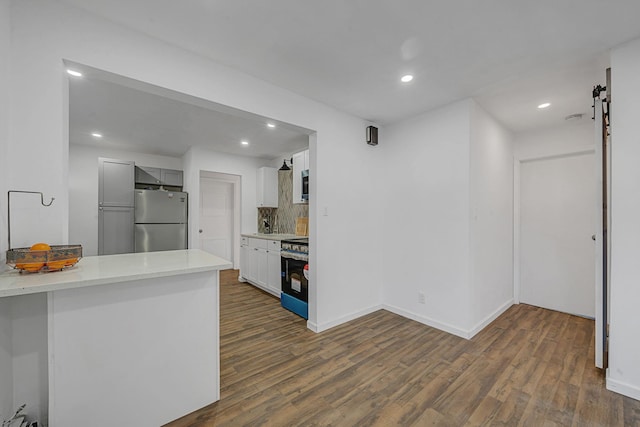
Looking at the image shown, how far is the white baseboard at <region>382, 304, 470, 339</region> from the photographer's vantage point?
8.79 ft

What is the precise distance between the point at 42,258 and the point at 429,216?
315cm

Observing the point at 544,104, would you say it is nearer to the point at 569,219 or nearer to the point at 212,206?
the point at 569,219

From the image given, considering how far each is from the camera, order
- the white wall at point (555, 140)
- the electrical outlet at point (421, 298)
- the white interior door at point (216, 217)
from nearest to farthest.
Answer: the electrical outlet at point (421, 298), the white wall at point (555, 140), the white interior door at point (216, 217)

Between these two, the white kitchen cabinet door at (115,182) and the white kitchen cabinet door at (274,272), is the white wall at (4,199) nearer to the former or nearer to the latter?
the white kitchen cabinet door at (274,272)

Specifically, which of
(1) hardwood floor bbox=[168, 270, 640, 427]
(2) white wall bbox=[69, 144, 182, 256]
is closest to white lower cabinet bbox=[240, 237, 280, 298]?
(1) hardwood floor bbox=[168, 270, 640, 427]

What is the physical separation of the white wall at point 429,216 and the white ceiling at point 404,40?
503mm

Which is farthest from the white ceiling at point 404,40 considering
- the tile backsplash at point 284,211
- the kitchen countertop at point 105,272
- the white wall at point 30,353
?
the tile backsplash at point 284,211

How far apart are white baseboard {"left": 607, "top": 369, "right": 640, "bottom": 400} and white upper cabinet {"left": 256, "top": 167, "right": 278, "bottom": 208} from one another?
4.70m

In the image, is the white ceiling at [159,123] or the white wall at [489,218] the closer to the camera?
the white ceiling at [159,123]

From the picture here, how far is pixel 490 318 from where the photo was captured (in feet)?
9.95

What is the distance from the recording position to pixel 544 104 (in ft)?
9.04

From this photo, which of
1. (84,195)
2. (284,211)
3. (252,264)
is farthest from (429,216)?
(84,195)

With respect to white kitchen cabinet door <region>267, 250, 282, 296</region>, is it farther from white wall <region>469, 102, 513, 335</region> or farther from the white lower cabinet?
white wall <region>469, 102, 513, 335</region>

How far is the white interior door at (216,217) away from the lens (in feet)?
18.7
